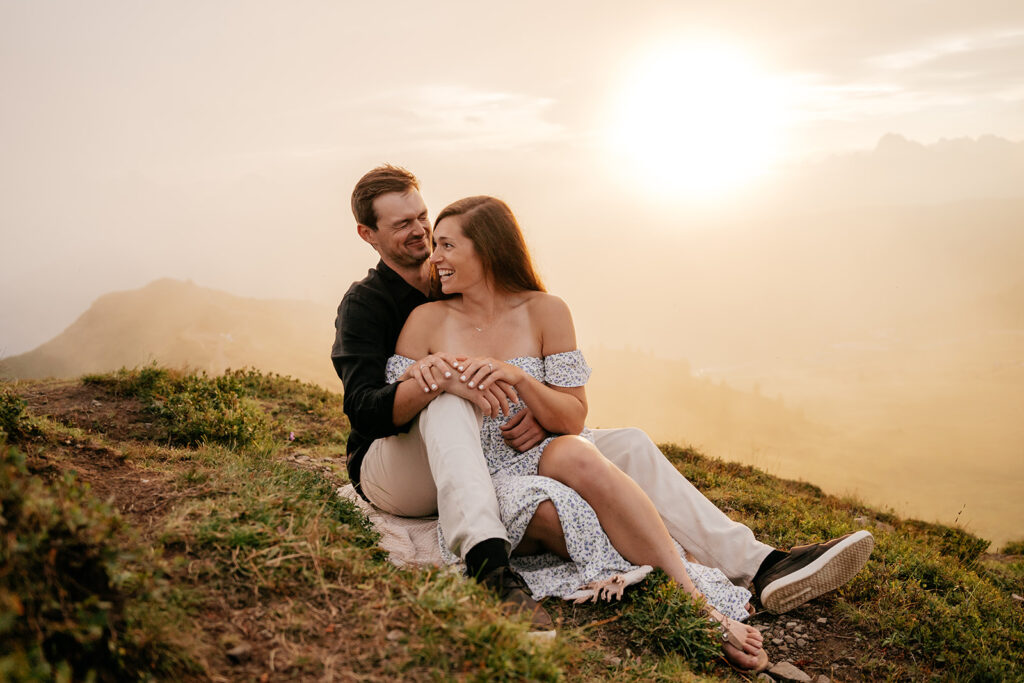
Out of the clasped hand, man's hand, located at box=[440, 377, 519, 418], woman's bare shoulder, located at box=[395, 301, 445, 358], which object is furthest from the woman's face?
man's hand, located at box=[440, 377, 519, 418]

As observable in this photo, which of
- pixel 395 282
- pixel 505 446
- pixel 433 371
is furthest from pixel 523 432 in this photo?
pixel 395 282

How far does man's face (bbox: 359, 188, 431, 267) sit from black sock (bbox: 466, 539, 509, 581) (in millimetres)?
2206

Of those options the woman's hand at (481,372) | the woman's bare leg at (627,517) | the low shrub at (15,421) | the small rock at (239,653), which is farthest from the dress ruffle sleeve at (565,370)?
the low shrub at (15,421)

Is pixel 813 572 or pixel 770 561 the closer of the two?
pixel 813 572

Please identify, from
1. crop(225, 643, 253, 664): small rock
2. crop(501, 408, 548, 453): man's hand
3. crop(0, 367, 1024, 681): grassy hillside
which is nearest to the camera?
crop(0, 367, 1024, 681): grassy hillside

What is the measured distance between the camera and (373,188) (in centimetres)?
500

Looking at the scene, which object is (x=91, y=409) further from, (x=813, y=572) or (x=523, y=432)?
(x=813, y=572)

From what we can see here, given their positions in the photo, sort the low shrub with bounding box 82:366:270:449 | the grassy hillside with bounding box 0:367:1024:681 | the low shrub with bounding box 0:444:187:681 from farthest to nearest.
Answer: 1. the low shrub with bounding box 82:366:270:449
2. the grassy hillside with bounding box 0:367:1024:681
3. the low shrub with bounding box 0:444:187:681

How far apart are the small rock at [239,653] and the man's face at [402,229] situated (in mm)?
2979

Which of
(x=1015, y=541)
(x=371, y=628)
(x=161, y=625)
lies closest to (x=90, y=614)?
(x=161, y=625)

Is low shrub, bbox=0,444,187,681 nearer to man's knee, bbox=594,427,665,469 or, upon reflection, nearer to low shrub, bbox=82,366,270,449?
man's knee, bbox=594,427,665,469

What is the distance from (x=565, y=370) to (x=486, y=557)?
1.44 m

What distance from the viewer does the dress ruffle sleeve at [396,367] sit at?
4.62 m

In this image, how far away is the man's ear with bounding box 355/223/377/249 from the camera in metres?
5.09
